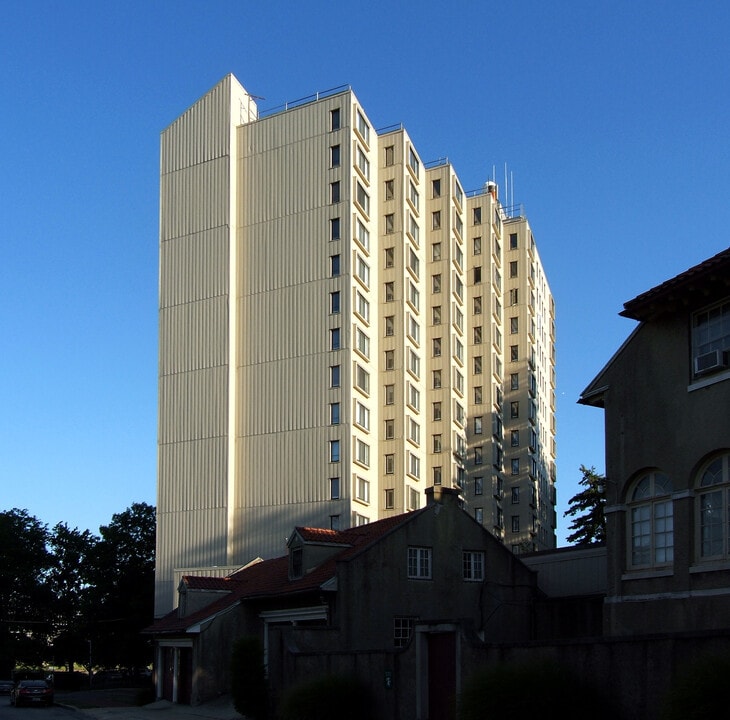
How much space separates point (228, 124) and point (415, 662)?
185ft

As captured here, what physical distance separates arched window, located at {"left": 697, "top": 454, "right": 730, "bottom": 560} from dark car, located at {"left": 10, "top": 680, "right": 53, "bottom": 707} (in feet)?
123

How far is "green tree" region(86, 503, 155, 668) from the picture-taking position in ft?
254

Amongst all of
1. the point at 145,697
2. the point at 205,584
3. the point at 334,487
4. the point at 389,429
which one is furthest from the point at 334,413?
the point at 145,697

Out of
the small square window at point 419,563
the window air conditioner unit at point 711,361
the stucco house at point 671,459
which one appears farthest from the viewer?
the small square window at point 419,563

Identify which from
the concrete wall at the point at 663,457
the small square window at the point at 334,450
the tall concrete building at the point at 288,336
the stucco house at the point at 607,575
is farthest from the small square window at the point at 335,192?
the concrete wall at the point at 663,457

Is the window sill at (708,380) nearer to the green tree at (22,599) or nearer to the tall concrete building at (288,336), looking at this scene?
the tall concrete building at (288,336)

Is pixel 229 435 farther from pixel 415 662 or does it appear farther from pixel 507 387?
pixel 415 662

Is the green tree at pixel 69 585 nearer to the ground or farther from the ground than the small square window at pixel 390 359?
nearer to the ground

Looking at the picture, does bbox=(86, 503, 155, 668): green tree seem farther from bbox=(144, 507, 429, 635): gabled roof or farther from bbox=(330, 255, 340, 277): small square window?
bbox=(144, 507, 429, 635): gabled roof

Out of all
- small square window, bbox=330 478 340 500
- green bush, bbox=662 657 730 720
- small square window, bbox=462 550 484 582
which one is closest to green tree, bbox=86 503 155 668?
small square window, bbox=330 478 340 500

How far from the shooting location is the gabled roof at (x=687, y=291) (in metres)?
22.7

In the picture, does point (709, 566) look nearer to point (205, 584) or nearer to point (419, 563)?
point (419, 563)

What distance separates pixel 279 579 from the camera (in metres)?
41.5

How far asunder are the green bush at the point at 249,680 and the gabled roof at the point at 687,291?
15.5 metres
